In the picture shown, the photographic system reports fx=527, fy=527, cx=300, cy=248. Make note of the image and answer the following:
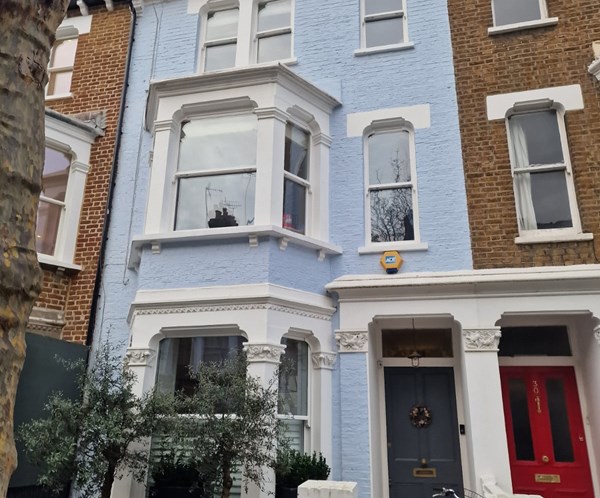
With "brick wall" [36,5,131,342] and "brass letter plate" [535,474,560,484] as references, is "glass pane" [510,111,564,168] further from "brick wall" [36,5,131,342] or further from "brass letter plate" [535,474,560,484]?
"brick wall" [36,5,131,342]

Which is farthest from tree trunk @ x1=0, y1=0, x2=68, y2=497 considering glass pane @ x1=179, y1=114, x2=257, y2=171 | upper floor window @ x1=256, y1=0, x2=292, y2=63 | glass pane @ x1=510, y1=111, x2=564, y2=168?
upper floor window @ x1=256, y1=0, x2=292, y2=63

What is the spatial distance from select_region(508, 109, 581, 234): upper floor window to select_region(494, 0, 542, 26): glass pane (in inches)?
68.0

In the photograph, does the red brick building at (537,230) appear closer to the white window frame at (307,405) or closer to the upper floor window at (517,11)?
the upper floor window at (517,11)

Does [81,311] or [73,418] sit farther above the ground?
[81,311]

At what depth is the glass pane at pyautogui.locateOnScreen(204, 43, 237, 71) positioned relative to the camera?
31.1 feet

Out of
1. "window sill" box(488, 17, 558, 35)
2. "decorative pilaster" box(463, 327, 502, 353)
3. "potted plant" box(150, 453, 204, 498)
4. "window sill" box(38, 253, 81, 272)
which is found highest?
"window sill" box(488, 17, 558, 35)

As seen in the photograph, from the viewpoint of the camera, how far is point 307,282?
721cm

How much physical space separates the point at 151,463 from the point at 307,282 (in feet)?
9.63

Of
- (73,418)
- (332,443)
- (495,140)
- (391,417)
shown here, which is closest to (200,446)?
(73,418)

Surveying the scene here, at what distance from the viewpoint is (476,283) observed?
6.88 m

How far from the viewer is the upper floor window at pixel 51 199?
8594 millimetres

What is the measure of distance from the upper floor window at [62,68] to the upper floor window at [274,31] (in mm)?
3725

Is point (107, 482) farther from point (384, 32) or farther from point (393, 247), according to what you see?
point (384, 32)

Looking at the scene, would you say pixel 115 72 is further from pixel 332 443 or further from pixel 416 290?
pixel 332 443
